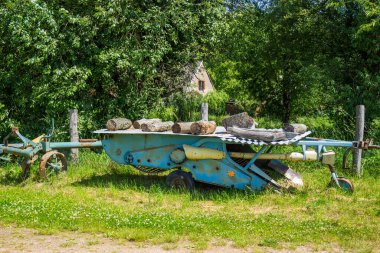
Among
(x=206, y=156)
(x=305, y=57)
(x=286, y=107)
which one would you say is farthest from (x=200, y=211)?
(x=286, y=107)

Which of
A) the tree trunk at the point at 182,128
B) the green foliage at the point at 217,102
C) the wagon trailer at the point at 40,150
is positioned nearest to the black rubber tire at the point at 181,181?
the tree trunk at the point at 182,128

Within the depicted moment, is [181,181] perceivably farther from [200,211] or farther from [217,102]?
[217,102]

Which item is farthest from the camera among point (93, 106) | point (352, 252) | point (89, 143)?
point (93, 106)

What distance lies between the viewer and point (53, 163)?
1089 cm

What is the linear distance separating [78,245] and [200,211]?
2395 millimetres

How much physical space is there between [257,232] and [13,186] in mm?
5834

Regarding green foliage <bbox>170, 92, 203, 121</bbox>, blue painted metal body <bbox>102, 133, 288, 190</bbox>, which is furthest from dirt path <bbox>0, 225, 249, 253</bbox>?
green foliage <bbox>170, 92, 203, 121</bbox>

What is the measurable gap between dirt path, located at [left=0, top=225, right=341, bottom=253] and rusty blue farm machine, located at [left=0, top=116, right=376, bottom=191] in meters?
2.95

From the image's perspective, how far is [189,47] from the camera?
50.6 ft

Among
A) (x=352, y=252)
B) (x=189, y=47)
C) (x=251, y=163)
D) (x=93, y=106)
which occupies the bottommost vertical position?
(x=352, y=252)

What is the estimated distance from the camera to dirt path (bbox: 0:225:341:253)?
6184mm

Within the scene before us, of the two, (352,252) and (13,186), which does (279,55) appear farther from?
(352,252)

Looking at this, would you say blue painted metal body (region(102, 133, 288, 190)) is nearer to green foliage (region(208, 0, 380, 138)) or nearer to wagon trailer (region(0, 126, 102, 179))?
wagon trailer (region(0, 126, 102, 179))

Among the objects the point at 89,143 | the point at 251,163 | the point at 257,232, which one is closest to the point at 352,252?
the point at 257,232
